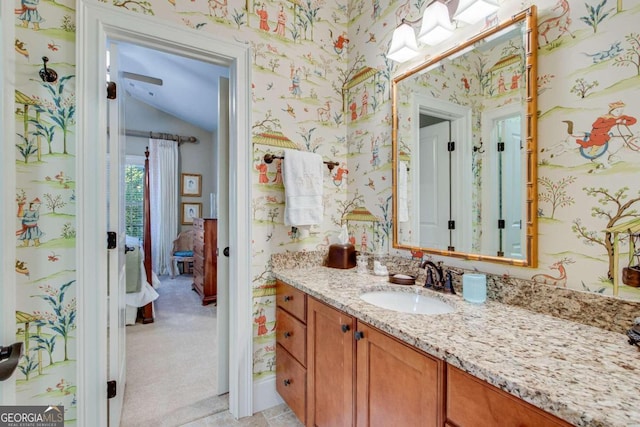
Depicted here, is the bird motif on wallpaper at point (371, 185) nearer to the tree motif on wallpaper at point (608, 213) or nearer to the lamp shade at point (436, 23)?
the lamp shade at point (436, 23)

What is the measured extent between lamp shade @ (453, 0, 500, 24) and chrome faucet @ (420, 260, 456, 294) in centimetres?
108

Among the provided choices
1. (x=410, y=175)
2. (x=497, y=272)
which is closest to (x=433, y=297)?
(x=497, y=272)

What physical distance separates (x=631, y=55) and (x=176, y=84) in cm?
435

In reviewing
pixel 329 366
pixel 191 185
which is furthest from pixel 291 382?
pixel 191 185

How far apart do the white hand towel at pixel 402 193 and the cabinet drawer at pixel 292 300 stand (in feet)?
2.36

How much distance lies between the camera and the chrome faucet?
1327mm

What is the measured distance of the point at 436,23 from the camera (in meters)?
1.36

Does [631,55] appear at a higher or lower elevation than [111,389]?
higher

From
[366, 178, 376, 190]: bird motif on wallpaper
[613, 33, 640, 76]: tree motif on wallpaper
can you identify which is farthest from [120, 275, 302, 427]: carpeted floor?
[613, 33, 640, 76]: tree motif on wallpaper

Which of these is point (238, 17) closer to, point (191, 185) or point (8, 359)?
point (8, 359)

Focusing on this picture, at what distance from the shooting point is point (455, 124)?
4.65ft

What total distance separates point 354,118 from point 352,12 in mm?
761

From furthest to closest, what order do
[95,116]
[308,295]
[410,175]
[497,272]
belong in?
[410,175] → [308,295] → [95,116] → [497,272]

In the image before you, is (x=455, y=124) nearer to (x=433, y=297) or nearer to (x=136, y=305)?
(x=433, y=297)
